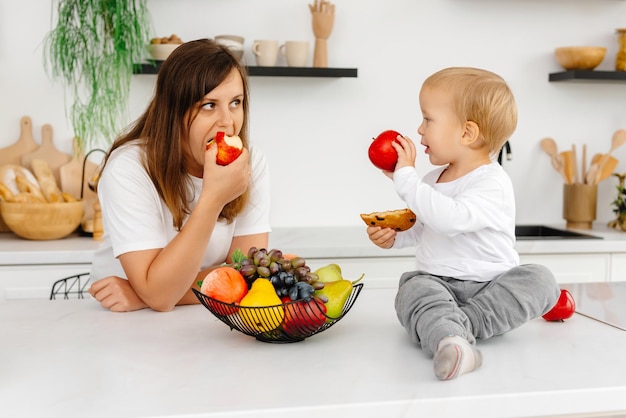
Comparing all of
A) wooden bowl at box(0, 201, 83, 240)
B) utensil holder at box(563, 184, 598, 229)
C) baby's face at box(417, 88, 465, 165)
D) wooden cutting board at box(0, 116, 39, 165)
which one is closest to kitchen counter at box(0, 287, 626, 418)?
baby's face at box(417, 88, 465, 165)

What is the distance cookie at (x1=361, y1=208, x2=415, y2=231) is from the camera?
145 cm

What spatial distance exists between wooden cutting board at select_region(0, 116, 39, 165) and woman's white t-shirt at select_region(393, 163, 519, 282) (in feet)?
7.14

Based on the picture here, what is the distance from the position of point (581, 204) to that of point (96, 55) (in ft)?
7.33

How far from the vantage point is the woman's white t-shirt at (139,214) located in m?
1.61

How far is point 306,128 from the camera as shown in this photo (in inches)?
128

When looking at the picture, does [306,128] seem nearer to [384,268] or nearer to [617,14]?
[384,268]

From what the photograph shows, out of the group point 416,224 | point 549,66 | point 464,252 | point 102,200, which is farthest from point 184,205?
point 549,66

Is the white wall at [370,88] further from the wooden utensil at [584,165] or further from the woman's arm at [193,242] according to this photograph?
the woman's arm at [193,242]

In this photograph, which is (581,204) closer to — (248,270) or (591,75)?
(591,75)

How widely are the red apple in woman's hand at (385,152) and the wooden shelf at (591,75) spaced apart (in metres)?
2.13

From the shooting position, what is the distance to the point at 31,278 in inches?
102

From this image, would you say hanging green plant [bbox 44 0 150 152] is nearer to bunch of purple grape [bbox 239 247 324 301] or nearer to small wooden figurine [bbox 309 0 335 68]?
small wooden figurine [bbox 309 0 335 68]

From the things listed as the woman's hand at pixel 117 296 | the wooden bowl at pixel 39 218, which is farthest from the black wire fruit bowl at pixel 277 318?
the wooden bowl at pixel 39 218

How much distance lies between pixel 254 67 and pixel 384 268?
38.7 inches
